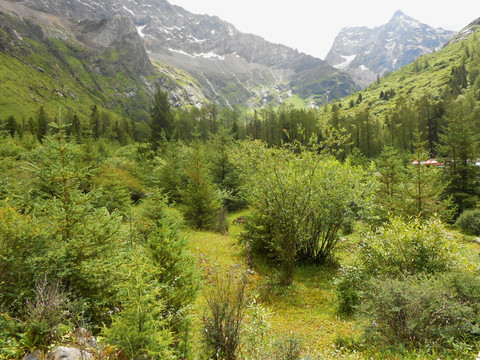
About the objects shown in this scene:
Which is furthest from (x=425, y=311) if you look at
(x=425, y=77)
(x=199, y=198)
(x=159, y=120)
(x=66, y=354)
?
(x=425, y=77)

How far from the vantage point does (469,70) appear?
102 meters

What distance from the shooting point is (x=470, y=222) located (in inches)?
830

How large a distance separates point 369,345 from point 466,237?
20212 millimetres

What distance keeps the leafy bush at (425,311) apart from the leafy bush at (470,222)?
19899 millimetres

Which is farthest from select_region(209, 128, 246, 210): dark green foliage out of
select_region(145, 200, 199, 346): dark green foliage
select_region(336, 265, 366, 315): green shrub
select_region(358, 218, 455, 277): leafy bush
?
select_region(145, 200, 199, 346): dark green foliage

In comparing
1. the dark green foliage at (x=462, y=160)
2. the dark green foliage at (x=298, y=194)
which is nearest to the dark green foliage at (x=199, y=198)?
the dark green foliage at (x=298, y=194)

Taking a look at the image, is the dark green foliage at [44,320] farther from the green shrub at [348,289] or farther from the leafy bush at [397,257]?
the green shrub at [348,289]

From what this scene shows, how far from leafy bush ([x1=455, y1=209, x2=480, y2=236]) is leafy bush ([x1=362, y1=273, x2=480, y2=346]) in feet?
65.3

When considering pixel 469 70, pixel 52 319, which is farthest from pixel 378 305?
pixel 469 70

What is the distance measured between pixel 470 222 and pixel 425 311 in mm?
22341

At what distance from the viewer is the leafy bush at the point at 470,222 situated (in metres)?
20.6

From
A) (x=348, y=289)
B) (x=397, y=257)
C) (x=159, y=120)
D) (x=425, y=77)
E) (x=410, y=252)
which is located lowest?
(x=348, y=289)

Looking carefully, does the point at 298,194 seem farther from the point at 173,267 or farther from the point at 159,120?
the point at 159,120

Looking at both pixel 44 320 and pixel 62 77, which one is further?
pixel 62 77
